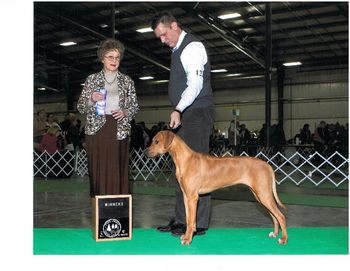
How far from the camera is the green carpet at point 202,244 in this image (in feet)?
10.2

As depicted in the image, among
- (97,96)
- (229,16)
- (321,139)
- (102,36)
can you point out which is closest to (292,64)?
(229,16)

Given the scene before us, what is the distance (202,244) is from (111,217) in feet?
2.39

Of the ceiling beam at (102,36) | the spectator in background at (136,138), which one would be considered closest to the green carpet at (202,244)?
the spectator in background at (136,138)

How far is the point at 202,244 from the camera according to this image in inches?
133

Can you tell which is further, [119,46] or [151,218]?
[151,218]

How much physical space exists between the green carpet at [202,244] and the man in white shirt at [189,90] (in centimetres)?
22

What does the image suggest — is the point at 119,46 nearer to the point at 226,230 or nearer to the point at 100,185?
the point at 100,185

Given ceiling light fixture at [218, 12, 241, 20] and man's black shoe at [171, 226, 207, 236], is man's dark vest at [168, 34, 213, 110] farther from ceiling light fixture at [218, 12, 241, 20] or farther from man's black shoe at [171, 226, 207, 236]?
ceiling light fixture at [218, 12, 241, 20]

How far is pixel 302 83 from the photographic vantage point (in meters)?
24.0

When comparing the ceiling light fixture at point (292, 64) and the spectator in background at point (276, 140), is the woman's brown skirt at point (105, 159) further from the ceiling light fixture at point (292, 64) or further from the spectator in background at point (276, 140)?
the ceiling light fixture at point (292, 64)

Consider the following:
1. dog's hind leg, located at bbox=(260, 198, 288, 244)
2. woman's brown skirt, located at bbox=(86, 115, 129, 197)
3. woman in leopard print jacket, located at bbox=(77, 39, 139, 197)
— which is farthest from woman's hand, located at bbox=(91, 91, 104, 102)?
dog's hind leg, located at bbox=(260, 198, 288, 244)

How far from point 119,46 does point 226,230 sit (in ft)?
6.17

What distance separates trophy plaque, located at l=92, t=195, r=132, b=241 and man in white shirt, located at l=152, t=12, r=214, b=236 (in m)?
0.44
